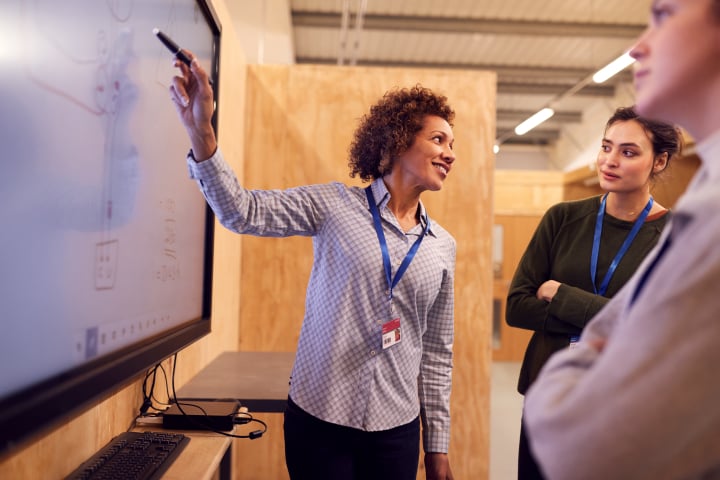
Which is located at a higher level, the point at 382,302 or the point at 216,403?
the point at 382,302

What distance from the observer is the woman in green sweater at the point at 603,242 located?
165 cm

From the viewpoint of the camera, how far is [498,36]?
24.6ft

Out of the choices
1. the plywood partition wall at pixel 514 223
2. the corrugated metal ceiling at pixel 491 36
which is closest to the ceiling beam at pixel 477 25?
the corrugated metal ceiling at pixel 491 36

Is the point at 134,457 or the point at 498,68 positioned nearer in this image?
the point at 134,457

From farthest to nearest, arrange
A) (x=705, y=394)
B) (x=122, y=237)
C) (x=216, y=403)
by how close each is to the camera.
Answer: (x=216, y=403) < (x=122, y=237) < (x=705, y=394)

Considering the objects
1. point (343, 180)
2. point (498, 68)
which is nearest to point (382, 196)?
point (343, 180)

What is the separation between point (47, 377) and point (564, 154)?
12.4 metres

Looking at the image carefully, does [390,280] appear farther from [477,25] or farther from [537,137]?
[537,137]

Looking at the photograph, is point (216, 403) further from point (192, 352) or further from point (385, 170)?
point (385, 170)

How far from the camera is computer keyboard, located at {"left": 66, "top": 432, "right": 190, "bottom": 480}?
114 centimetres

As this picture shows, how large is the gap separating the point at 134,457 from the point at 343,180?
218cm

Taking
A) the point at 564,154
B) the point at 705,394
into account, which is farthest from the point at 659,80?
the point at 564,154

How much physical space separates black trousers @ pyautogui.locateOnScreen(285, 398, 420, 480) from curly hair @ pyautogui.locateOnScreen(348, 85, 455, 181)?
0.80 m

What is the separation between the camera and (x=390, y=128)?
1763 mm
